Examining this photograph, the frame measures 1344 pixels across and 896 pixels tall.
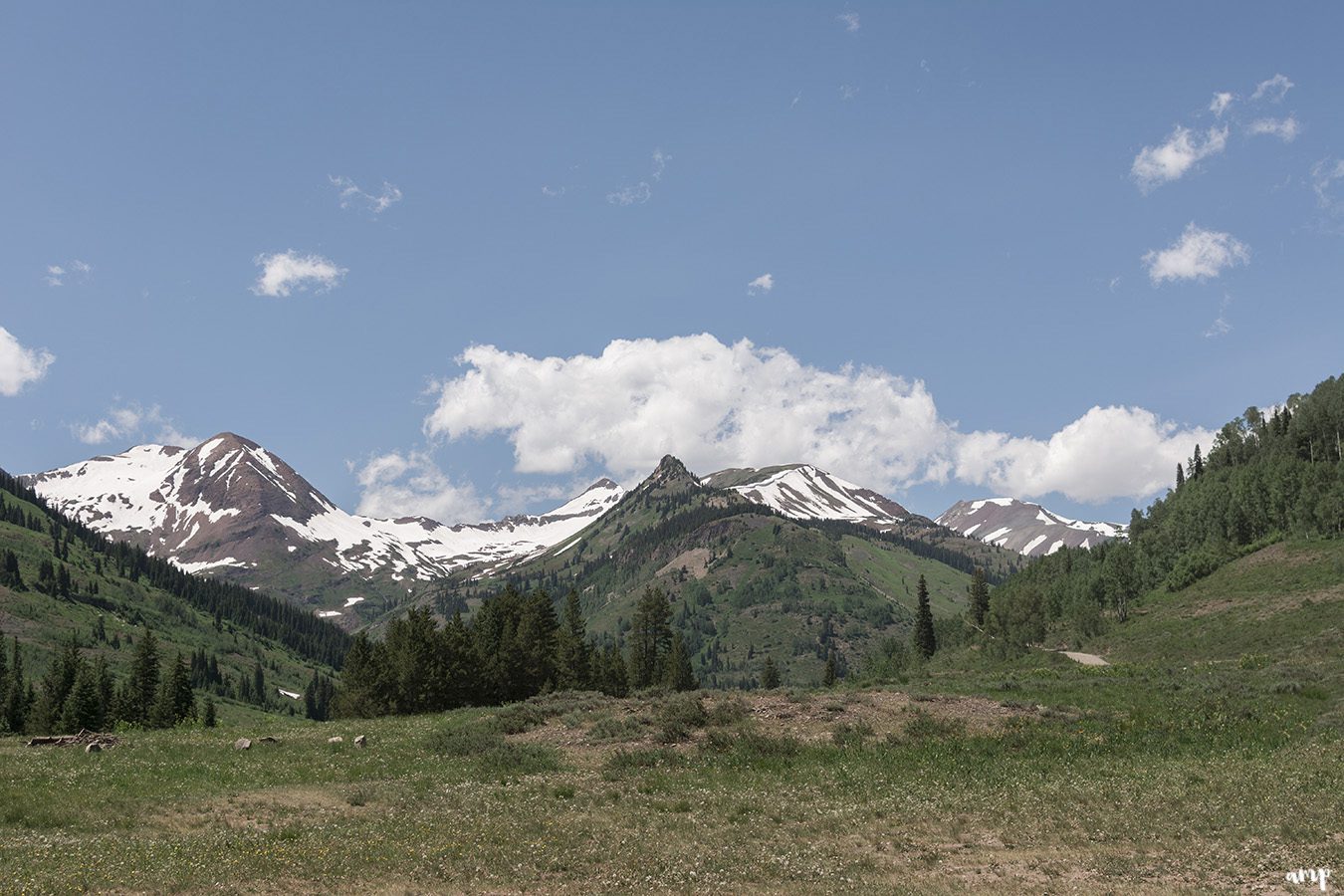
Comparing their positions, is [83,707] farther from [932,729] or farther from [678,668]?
[932,729]

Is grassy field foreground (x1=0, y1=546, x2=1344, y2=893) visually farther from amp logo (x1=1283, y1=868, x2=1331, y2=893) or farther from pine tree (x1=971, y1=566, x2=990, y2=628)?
pine tree (x1=971, y1=566, x2=990, y2=628)

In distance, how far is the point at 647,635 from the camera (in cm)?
11281

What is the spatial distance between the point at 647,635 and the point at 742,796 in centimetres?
8545

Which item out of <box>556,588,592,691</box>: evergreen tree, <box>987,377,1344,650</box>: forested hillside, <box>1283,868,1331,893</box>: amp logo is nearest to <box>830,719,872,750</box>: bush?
<box>1283,868,1331,893</box>: amp logo

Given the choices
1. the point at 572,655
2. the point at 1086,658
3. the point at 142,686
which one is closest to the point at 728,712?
the point at 572,655

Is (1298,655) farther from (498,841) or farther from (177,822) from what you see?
(177,822)

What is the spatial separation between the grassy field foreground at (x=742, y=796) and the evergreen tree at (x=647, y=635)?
6155 cm

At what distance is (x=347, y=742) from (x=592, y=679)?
62.4 m

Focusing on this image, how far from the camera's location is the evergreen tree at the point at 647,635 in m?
112

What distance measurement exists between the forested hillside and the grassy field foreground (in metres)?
83.0

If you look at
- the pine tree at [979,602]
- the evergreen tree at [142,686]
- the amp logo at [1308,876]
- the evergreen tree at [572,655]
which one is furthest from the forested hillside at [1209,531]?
the evergreen tree at [142,686]

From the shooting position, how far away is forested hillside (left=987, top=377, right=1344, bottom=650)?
134500 millimetres

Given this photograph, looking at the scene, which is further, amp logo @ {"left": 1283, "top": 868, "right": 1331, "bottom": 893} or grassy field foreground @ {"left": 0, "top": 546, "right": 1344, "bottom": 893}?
grassy field foreground @ {"left": 0, "top": 546, "right": 1344, "bottom": 893}

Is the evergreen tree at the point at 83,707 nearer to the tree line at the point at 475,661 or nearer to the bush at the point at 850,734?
the tree line at the point at 475,661
